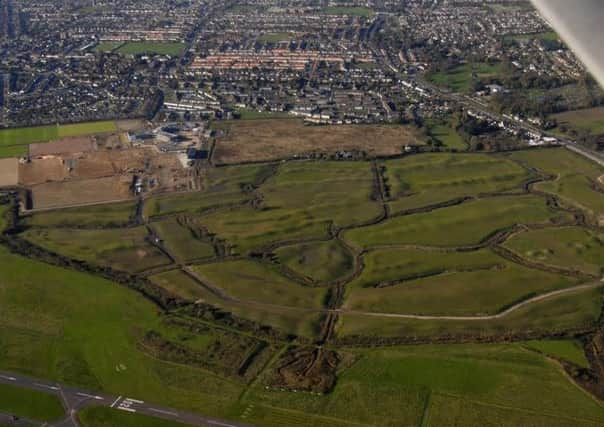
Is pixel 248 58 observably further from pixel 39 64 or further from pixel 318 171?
pixel 318 171

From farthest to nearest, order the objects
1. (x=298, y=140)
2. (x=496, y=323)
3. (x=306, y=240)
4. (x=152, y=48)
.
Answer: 1. (x=152, y=48)
2. (x=298, y=140)
3. (x=306, y=240)
4. (x=496, y=323)

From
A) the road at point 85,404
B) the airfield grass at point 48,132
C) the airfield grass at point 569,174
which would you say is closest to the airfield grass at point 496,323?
the road at point 85,404

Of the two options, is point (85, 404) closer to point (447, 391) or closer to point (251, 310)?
point (251, 310)

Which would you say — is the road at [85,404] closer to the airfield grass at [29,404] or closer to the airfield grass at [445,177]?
the airfield grass at [29,404]

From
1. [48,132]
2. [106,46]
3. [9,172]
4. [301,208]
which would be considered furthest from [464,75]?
[9,172]

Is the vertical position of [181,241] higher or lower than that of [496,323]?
lower

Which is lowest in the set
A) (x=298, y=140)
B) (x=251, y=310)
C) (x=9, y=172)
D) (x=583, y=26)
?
(x=9, y=172)

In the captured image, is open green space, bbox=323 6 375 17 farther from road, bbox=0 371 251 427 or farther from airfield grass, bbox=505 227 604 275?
road, bbox=0 371 251 427
